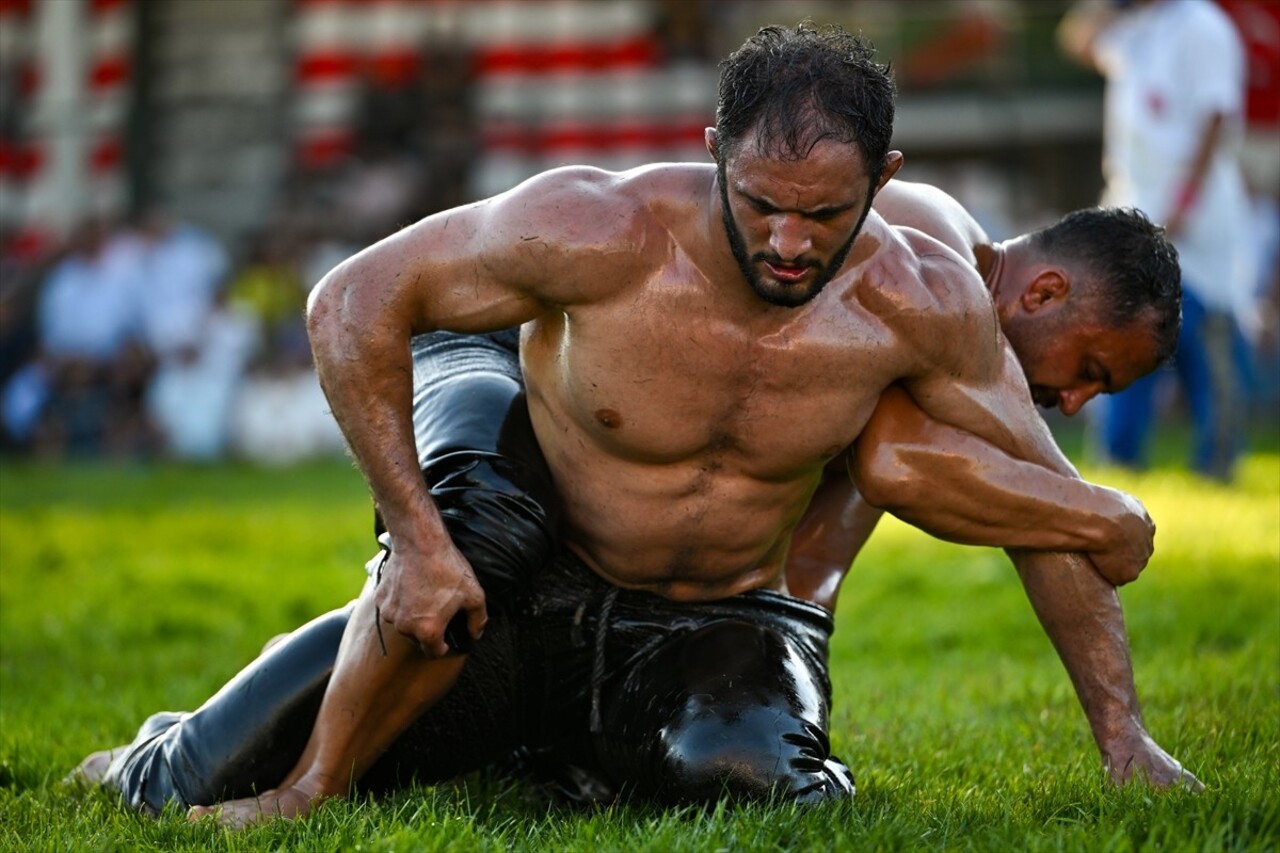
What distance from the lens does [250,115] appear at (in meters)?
18.8

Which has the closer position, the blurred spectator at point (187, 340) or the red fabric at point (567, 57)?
the blurred spectator at point (187, 340)

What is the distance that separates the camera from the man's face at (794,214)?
134 inches

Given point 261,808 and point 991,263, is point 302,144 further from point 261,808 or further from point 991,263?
point 261,808

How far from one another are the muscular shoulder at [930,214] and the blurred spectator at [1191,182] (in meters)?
4.67

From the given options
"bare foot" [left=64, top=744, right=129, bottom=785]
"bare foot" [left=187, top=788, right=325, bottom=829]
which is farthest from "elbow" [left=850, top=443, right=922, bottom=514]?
"bare foot" [left=64, top=744, right=129, bottom=785]

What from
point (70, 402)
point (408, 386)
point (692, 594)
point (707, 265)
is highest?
point (707, 265)

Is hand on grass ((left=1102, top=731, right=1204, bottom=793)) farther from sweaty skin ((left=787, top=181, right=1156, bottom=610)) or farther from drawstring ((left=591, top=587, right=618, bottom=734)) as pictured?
drawstring ((left=591, top=587, right=618, bottom=734))

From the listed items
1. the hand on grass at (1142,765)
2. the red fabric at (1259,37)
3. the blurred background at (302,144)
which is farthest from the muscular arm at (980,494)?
the red fabric at (1259,37)

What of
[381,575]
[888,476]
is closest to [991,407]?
[888,476]

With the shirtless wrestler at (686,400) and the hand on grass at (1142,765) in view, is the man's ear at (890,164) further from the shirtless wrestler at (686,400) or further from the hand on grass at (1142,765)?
the hand on grass at (1142,765)

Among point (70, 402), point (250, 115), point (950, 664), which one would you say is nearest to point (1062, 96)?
point (250, 115)

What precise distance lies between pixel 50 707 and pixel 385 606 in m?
1.78

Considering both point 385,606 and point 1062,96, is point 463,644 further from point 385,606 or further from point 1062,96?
point 1062,96

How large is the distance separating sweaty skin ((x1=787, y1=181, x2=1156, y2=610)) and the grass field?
513mm
